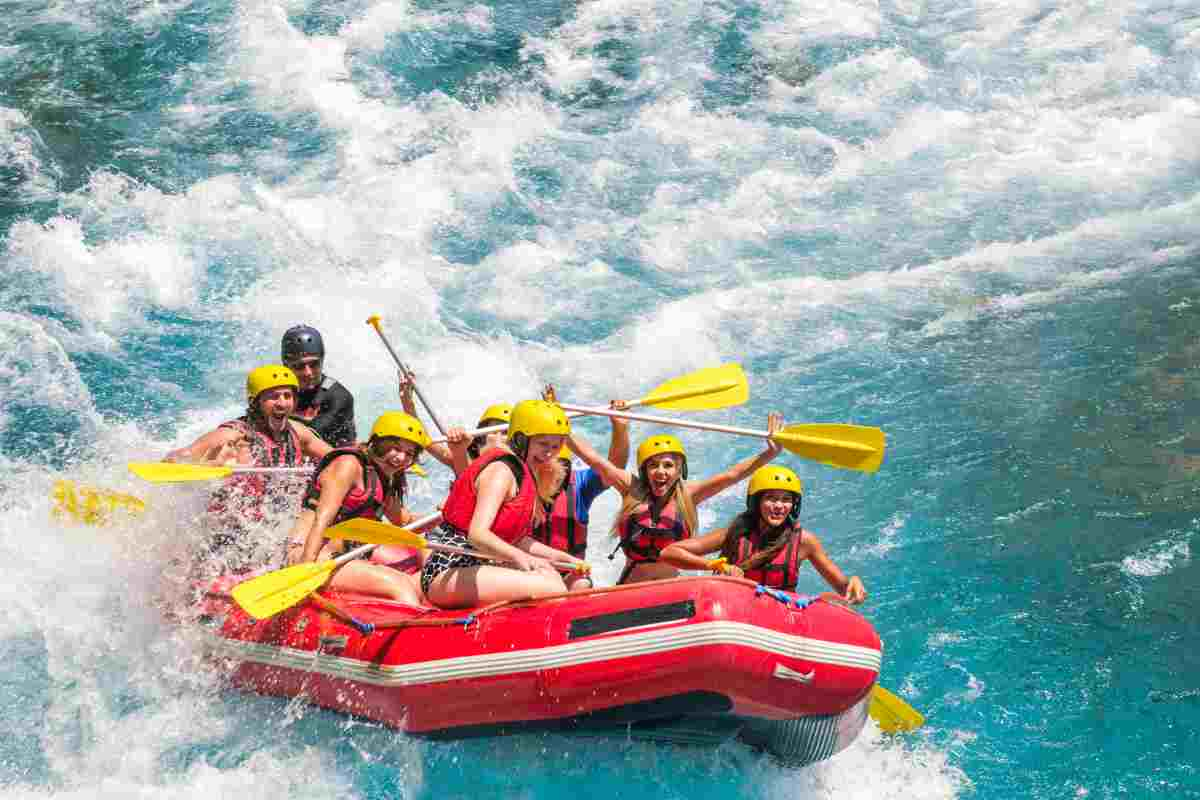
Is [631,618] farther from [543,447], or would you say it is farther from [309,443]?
[309,443]

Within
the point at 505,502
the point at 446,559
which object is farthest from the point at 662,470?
the point at 446,559

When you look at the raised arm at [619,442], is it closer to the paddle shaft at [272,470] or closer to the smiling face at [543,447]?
the smiling face at [543,447]

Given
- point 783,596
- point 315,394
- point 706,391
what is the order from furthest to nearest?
point 706,391, point 315,394, point 783,596

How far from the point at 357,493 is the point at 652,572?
1.35 meters

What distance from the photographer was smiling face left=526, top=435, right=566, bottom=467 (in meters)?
5.75

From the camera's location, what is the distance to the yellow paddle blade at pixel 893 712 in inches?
247

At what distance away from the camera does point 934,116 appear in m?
14.3

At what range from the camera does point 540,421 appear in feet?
18.8

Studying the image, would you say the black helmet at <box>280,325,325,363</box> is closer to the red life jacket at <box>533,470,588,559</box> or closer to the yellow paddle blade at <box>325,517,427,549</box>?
the yellow paddle blade at <box>325,517,427,549</box>

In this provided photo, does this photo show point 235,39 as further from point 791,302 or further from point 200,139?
point 791,302

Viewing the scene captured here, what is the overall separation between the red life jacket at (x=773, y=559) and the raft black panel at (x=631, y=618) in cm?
76

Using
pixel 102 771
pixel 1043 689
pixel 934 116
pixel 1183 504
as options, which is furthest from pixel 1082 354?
pixel 102 771

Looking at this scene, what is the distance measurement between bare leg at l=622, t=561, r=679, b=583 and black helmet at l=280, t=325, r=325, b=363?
7.02ft

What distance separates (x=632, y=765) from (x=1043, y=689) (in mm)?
2252
